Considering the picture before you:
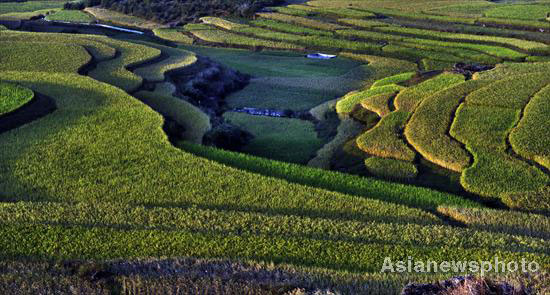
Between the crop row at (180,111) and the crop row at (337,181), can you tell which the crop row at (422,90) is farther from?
the crop row at (180,111)

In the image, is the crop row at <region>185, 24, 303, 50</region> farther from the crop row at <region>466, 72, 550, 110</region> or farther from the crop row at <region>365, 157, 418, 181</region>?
the crop row at <region>365, 157, 418, 181</region>

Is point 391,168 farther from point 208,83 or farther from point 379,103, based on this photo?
point 208,83

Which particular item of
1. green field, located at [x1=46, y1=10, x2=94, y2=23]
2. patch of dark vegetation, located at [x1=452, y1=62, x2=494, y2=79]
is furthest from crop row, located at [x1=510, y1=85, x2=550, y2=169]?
green field, located at [x1=46, y1=10, x2=94, y2=23]

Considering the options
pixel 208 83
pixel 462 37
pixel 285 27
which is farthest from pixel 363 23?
pixel 208 83

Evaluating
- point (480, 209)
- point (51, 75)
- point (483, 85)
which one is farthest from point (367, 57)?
point (480, 209)

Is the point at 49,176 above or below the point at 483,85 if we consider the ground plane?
below

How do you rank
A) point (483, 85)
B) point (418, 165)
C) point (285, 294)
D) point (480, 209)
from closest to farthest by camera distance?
point (285, 294) < point (480, 209) < point (418, 165) < point (483, 85)

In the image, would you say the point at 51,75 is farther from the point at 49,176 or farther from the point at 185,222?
the point at 185,222
